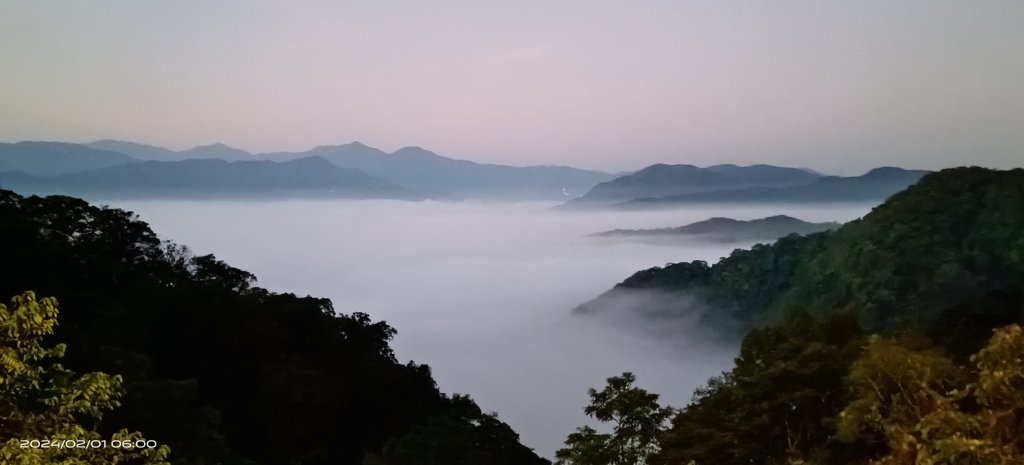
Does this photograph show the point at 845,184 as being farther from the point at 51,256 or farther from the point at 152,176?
the point at 152,176

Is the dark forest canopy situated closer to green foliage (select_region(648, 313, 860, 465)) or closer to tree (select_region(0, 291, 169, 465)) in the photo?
tree (select_region(0, 291, 169, 465))

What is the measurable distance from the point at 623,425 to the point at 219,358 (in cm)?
1217

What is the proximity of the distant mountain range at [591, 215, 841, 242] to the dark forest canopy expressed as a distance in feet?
305

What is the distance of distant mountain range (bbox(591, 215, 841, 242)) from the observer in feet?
359

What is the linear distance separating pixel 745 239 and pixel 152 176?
15525 centimetres

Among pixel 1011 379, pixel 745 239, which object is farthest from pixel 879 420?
pixel 745 239

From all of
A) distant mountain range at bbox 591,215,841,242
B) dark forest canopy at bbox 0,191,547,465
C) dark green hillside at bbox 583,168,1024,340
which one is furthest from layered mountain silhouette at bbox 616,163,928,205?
dark forest canopy at bbox 0,191,547,465

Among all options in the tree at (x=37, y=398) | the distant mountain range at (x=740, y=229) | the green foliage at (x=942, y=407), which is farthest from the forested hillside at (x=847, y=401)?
the distant mountain range at (x=740, y=229)

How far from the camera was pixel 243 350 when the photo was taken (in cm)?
→ 1694

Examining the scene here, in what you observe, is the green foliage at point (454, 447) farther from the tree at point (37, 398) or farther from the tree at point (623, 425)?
the tree at point (37, 398)

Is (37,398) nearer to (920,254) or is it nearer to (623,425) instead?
(623,425)

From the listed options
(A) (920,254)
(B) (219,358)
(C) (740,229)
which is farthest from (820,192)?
(B) (219,358)

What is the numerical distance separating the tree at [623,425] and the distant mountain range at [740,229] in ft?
327

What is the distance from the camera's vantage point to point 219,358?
16.4 m
